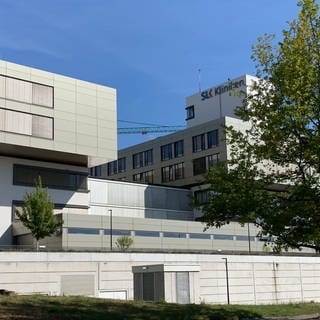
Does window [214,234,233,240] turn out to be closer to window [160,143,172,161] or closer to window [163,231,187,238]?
window [163,231,187,238]

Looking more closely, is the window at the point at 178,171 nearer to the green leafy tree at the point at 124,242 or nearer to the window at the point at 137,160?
the window at the point at 137,160

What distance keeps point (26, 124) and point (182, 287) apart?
35740 mm

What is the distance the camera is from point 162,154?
104312 millimetres

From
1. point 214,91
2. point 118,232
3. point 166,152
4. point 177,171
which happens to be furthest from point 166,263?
point 214,91

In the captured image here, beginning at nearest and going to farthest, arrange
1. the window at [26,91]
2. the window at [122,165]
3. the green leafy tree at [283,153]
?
the green leafy tree at [283,153] → the window at [26,91] → the window at [122,165]

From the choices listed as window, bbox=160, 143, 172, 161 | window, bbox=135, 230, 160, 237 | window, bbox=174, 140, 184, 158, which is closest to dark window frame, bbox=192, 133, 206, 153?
window, bbox=174, 140, 184, 158

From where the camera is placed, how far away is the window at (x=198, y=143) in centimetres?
9525

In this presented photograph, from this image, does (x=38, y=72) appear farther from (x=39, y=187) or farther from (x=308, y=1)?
(x=308, y=1)

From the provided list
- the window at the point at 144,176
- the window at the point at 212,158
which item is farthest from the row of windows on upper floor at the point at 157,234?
the window at the point at 144,176

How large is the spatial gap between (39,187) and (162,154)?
44.7 metres

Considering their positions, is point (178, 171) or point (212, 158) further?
point (178, 171)

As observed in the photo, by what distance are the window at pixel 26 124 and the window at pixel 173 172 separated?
3536 centimetres

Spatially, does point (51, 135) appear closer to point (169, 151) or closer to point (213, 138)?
point (213, 138)

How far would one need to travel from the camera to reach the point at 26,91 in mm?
66750
